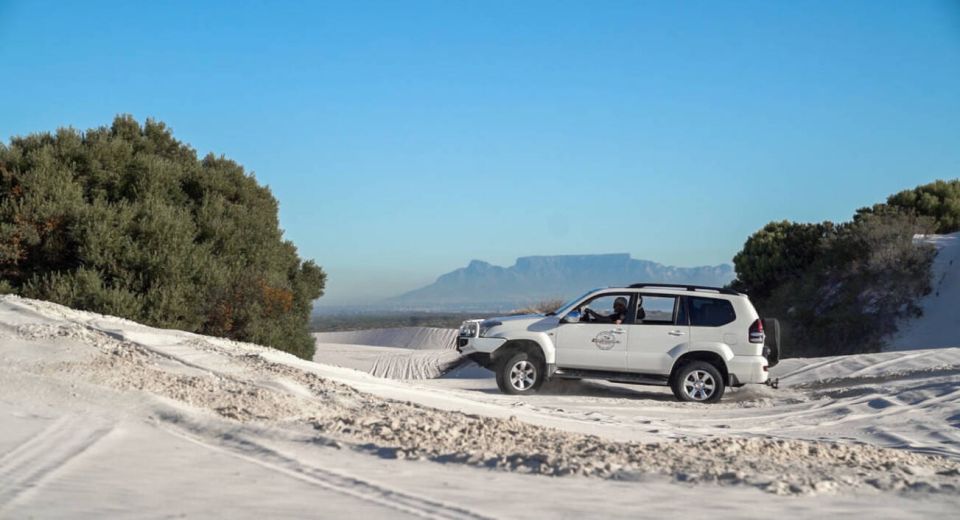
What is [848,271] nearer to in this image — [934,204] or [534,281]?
[934,204]

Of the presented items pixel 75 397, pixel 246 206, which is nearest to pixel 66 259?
pixel 246 206

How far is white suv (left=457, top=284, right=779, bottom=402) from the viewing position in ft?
44.7

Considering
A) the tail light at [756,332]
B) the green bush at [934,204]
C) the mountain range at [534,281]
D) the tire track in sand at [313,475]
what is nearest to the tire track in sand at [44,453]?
the tire track in sand at [313,475]

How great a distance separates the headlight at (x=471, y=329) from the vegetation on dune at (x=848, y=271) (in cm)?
1745

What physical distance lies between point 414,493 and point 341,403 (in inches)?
152

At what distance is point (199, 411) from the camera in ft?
28.1

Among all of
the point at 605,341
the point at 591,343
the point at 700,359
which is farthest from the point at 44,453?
the point at 700,359

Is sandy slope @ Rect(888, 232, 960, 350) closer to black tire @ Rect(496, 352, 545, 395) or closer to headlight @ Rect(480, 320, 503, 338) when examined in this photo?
black tire @ Rect(496, 352, 545, 395)

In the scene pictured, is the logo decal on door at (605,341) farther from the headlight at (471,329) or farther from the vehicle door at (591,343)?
the headlight at (471,329)

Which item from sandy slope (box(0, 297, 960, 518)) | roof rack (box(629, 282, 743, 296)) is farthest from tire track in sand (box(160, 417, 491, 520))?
roof rack (box(629, 282, 743, 296))

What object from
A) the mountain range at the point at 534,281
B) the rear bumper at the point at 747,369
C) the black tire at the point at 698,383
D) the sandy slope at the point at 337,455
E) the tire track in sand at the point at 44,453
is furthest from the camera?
the mountain range at the point at 534,281

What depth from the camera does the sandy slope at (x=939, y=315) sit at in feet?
85.4

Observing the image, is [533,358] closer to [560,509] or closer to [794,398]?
[794,398]

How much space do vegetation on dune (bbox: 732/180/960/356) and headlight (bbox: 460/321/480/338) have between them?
17449 mm
